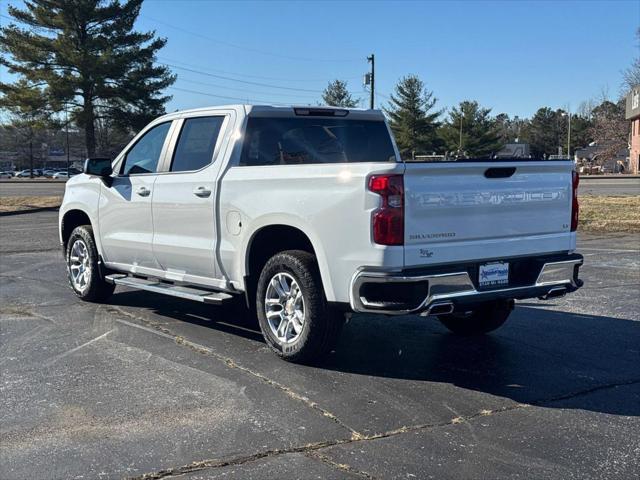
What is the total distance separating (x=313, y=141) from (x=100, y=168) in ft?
8.08

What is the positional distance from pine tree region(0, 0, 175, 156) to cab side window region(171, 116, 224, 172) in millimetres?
29119

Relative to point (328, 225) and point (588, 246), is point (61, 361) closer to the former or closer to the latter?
point (328, 225)

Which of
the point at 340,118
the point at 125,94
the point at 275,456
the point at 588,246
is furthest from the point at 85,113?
the point at 275,456

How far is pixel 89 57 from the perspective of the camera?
33.7 meters

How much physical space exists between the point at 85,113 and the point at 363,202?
3306cm

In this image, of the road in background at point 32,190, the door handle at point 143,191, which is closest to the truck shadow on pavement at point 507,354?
the door handle at point 143,191

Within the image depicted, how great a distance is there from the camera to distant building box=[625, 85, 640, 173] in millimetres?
60688

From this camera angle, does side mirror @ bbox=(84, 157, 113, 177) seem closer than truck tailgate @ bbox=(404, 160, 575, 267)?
No

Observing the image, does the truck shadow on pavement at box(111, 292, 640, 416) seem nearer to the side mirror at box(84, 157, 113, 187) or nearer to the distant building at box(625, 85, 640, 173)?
the side mirror at box(84, 157, 113, 187)

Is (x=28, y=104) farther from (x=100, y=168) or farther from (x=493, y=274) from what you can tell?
(x=493, y=274)

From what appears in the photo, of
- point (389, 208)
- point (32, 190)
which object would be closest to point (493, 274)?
point (389, 208)

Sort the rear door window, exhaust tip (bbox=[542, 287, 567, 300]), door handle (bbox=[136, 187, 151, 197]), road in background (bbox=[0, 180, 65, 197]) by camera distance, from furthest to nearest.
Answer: road in background (bbox=[0, 180, 65, 197]), door handle (bbox=[136, 187, 151, 197]), the rear door window, exhaust tip (bbox=[542, 287, 567, 300])

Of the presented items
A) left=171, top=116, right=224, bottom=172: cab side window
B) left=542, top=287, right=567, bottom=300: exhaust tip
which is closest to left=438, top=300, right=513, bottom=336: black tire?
left=542, top=287, right=567, bottom=300: exhaust tip

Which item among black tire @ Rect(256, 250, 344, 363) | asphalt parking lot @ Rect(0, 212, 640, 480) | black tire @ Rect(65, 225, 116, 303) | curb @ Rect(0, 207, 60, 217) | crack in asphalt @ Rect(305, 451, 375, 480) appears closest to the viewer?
crack in asphalt @ Rect(305, 451, 375, 480)
